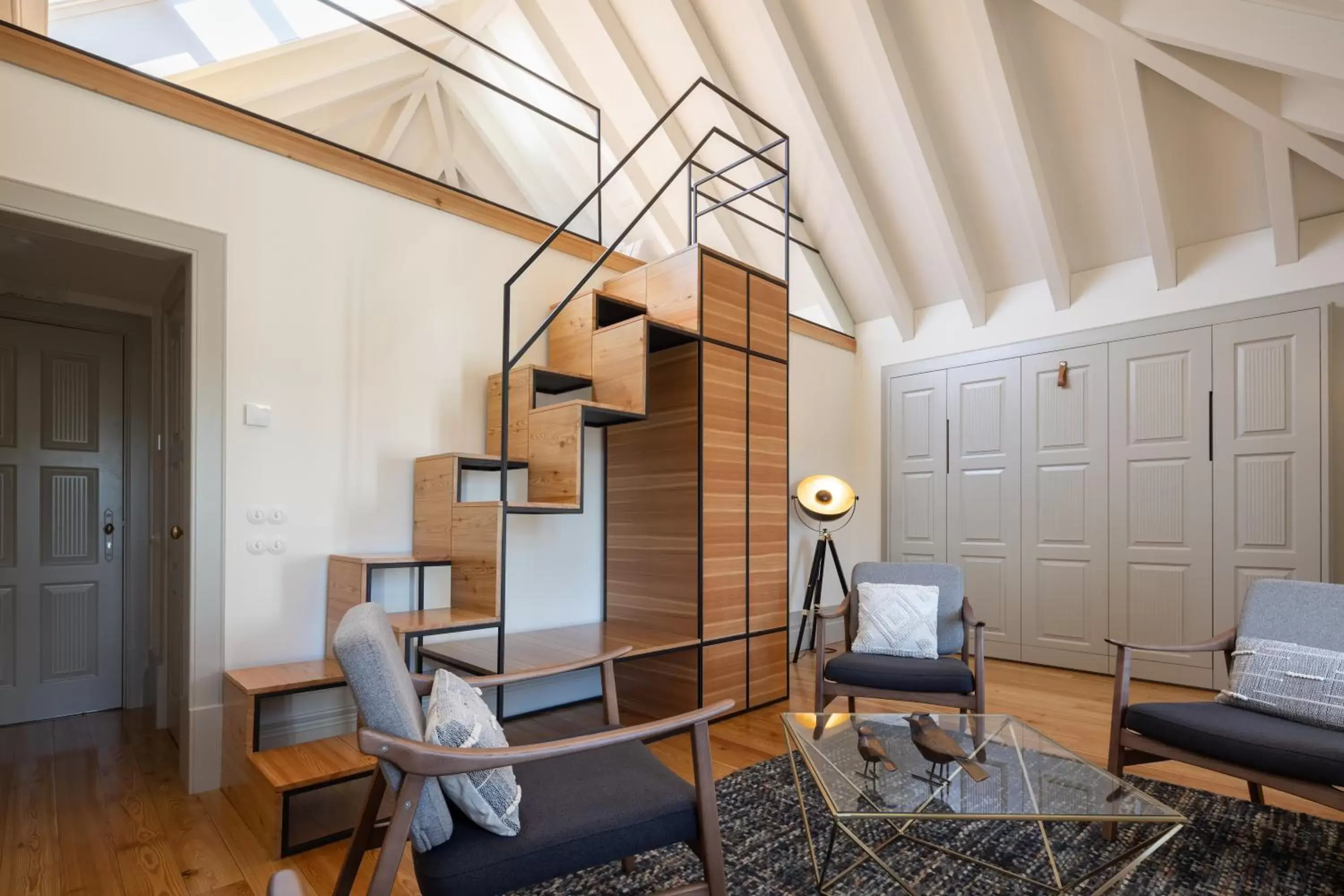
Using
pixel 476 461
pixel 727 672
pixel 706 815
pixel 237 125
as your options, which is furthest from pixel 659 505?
pixel 237 125

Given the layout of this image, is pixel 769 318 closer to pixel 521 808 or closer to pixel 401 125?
pixel 521 808

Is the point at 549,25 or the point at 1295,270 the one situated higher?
the point at 549,25

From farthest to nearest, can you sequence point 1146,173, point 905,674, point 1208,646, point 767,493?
point 1146,173 < point 767,493 < point 905,674 < point 1208,646

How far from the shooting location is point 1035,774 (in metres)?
2.05

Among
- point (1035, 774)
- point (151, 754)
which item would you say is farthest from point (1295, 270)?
point (151, 754)

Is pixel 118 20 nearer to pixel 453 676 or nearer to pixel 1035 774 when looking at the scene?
pixel 453 676

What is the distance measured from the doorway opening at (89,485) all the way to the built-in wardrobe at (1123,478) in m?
4.97

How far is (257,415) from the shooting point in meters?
2.85

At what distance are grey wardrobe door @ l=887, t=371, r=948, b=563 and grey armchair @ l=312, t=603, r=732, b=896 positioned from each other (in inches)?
169

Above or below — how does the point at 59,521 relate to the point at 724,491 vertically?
below

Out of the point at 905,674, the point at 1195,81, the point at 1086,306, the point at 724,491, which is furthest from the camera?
the point at 1086,306

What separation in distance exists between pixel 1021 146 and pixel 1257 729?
343cm

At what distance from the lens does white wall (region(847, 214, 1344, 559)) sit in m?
4.23

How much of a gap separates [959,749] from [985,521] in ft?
11.6
